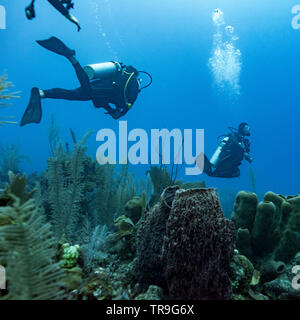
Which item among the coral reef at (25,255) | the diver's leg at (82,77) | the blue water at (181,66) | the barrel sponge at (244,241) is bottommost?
the barrel sponge at (244,241)

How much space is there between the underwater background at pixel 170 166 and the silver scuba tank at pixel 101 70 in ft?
7.58

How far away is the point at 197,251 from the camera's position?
7.15 ft

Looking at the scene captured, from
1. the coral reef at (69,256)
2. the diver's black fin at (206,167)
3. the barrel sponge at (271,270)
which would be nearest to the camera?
the coral reef at (69,256)

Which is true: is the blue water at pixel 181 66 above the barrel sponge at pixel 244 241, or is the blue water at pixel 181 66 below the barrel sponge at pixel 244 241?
above

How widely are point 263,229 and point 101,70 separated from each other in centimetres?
669

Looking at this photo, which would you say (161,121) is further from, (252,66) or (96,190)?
(96,190)

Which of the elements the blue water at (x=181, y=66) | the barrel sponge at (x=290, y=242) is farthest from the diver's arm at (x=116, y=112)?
the blue water at (x=181, y=66)

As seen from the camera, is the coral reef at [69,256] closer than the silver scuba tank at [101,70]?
Yes

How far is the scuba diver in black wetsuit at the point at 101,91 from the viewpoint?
24.4 ft

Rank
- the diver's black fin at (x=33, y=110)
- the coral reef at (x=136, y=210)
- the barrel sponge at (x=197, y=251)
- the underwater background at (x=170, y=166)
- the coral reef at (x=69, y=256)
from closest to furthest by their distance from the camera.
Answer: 1. the barrel sponge at (x=197, y=251)
2. the underwater background at (x=170, y=166)
3. the coral reef at (x=69, y=256)
4. the coral reef at (x=136, y=210)
5. the diver's black fin at (x=33, y=110)

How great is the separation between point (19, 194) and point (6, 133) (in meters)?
85.9

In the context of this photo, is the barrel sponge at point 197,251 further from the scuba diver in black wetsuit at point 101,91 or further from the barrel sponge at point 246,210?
the scuba diver in black wetsuit at point 101,91

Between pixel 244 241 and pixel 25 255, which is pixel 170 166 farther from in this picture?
pixel 25 255
